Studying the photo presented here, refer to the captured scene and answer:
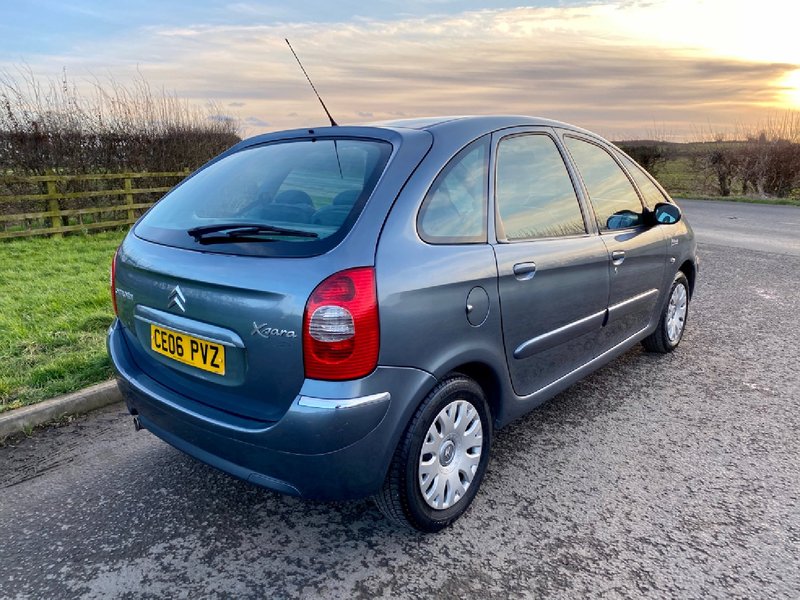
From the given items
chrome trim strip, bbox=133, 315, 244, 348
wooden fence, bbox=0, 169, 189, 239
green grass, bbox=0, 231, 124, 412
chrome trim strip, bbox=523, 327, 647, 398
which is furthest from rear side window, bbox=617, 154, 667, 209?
wooden fence, bbox=0, 169, 189, 239

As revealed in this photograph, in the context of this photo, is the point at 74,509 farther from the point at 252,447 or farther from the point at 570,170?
the point at 570,170

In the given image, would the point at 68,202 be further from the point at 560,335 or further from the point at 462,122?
the point at 560,335

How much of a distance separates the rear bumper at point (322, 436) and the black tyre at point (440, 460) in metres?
0.08

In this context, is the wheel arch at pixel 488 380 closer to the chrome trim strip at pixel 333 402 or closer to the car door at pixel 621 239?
the chrome trim strip at pixel 333 402

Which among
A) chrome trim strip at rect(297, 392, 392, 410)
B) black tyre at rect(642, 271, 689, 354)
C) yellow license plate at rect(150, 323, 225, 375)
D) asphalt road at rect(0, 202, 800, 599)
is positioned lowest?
asphalt road at rect(0, 202, 800, 599)

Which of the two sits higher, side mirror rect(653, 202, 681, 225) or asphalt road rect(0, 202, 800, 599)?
side mirror rect(653, 202, 681, 225)

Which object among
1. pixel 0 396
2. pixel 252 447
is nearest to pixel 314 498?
pixel 252 447

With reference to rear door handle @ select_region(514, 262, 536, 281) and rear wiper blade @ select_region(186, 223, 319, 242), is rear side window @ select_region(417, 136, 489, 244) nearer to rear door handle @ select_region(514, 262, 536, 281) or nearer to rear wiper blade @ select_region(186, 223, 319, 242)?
rear door handle @ select_region(514, 262, 536, 281)

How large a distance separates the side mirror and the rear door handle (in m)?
1.53

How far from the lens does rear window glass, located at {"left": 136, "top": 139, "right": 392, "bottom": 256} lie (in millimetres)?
2303

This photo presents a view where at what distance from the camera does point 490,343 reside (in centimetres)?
257

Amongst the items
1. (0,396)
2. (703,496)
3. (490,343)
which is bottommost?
(703,496)

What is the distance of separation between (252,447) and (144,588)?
0.66 metres

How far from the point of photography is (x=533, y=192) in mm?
3000
